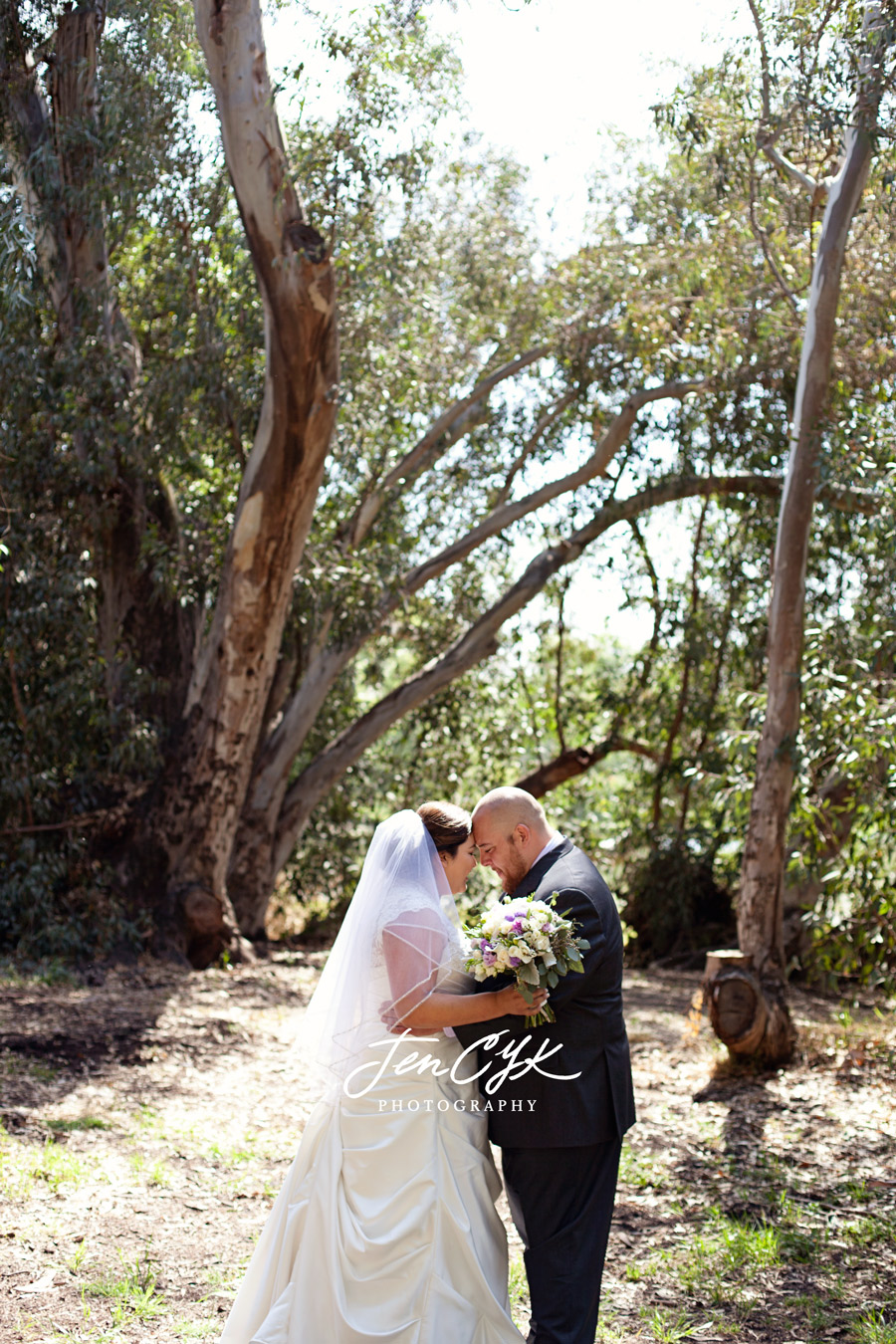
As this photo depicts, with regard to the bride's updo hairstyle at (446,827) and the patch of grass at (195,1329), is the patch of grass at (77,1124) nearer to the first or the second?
the patch of grass at (195,1329)

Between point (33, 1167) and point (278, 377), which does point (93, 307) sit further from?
point (33, 1167)

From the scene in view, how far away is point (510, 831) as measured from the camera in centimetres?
351

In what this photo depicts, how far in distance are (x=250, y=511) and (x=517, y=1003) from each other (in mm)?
6791

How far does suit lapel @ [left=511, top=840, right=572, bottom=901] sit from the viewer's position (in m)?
3.49

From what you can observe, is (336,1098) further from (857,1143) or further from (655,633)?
(655,633)

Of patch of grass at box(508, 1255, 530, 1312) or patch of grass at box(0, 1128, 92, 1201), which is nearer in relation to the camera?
patch of grass at box(508, 1255, 530, 1312)

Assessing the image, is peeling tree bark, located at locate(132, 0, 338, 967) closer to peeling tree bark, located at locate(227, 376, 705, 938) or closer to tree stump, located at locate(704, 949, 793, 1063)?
peeling tree bark, located at locate(227, 376, 705, 938)

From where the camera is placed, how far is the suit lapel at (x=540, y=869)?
11.5 feet

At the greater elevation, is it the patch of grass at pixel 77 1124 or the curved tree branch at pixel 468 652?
the curved tree branch at pixel 468 652

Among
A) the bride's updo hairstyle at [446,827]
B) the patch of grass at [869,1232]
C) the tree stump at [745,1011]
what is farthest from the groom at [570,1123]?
the tree stump at [745,1011]

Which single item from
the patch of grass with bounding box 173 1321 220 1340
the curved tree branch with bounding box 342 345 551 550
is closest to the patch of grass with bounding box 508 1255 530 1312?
the patch of grass with bounding box 173 1321 220 1340

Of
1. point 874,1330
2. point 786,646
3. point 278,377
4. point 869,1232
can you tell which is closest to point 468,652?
point 278,377

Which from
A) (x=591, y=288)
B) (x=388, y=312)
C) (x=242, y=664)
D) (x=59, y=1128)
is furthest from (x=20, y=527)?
(x=591, y=288)

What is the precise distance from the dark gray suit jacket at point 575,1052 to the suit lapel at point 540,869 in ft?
0.21
